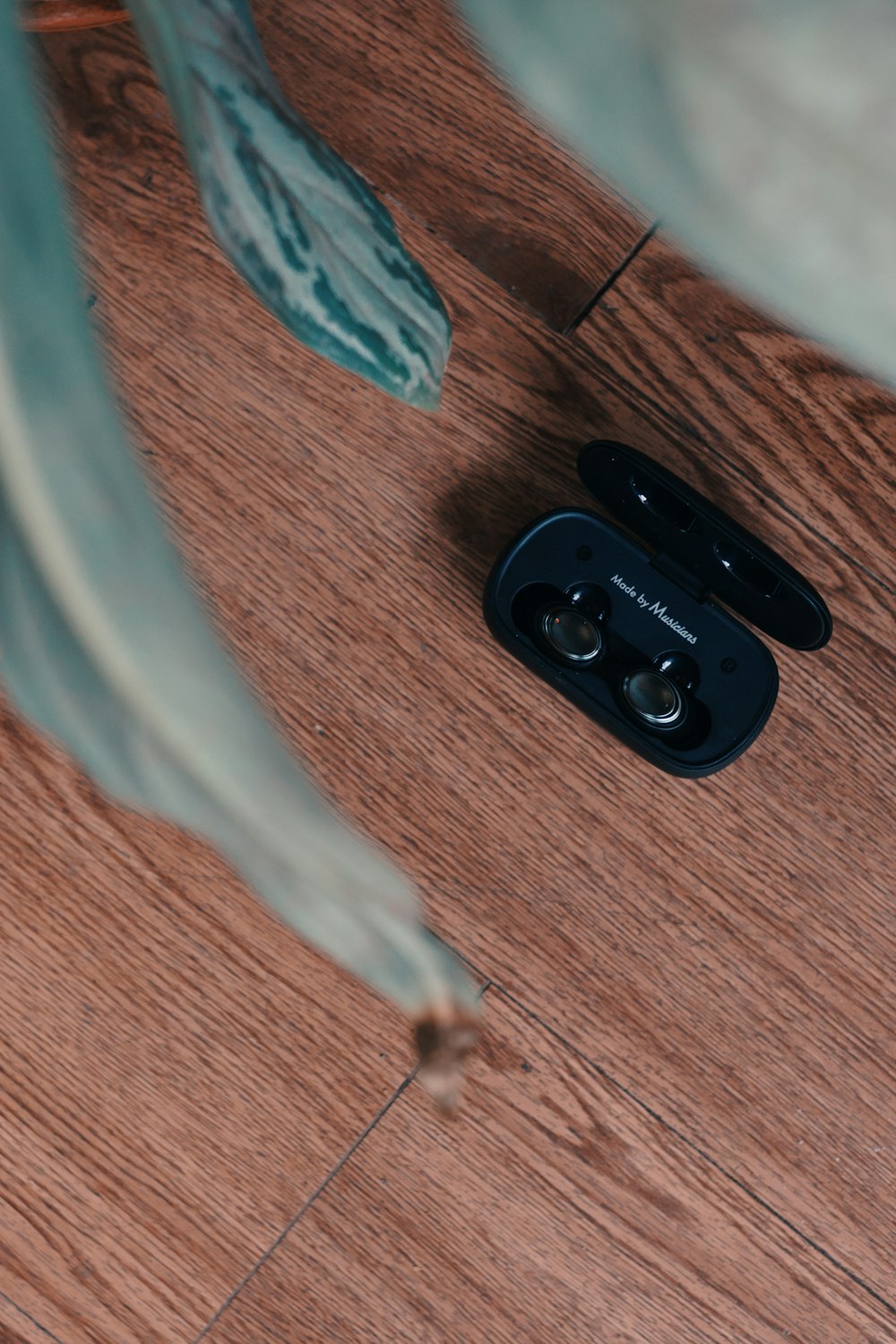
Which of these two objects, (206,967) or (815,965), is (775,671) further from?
(206,967)

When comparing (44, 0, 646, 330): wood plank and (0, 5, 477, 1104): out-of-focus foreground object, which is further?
(44, 0, 646, 330): wood plank

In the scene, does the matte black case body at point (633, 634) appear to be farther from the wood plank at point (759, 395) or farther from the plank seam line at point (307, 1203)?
the plank seam line at point (307, 1203)

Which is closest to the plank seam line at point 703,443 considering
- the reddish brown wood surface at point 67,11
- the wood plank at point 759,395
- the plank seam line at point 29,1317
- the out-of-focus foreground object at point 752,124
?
the wood plank at point 759,395

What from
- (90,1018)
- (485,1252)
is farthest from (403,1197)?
(90,1018)

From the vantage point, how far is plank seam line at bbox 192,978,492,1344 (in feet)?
1.54

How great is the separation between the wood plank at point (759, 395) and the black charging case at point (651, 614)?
33mm

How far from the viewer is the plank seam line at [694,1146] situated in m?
0.46

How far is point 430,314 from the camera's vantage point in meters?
0.19

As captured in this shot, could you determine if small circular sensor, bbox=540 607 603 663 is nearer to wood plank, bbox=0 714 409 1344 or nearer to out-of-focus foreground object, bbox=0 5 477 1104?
wood plank, bbox=0 714 409 1344

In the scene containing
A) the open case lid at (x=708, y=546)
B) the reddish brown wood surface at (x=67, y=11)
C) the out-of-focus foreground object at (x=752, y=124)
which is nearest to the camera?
the out-of-focus foreground object at (x=752, y=124)

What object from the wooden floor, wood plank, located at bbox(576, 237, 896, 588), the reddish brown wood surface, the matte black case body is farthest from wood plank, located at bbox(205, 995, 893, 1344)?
the reddish brown wood surface

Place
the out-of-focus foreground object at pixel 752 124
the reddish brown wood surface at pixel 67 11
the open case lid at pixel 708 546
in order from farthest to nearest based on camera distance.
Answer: the open case lid at pixel 708 546 → the reddish brown wood surface at pixel 67 11 → the out-of-focus foreground object at pixel 752 124

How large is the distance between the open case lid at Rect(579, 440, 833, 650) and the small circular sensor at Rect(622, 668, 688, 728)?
0.14 ft

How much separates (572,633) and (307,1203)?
0.90 ft
